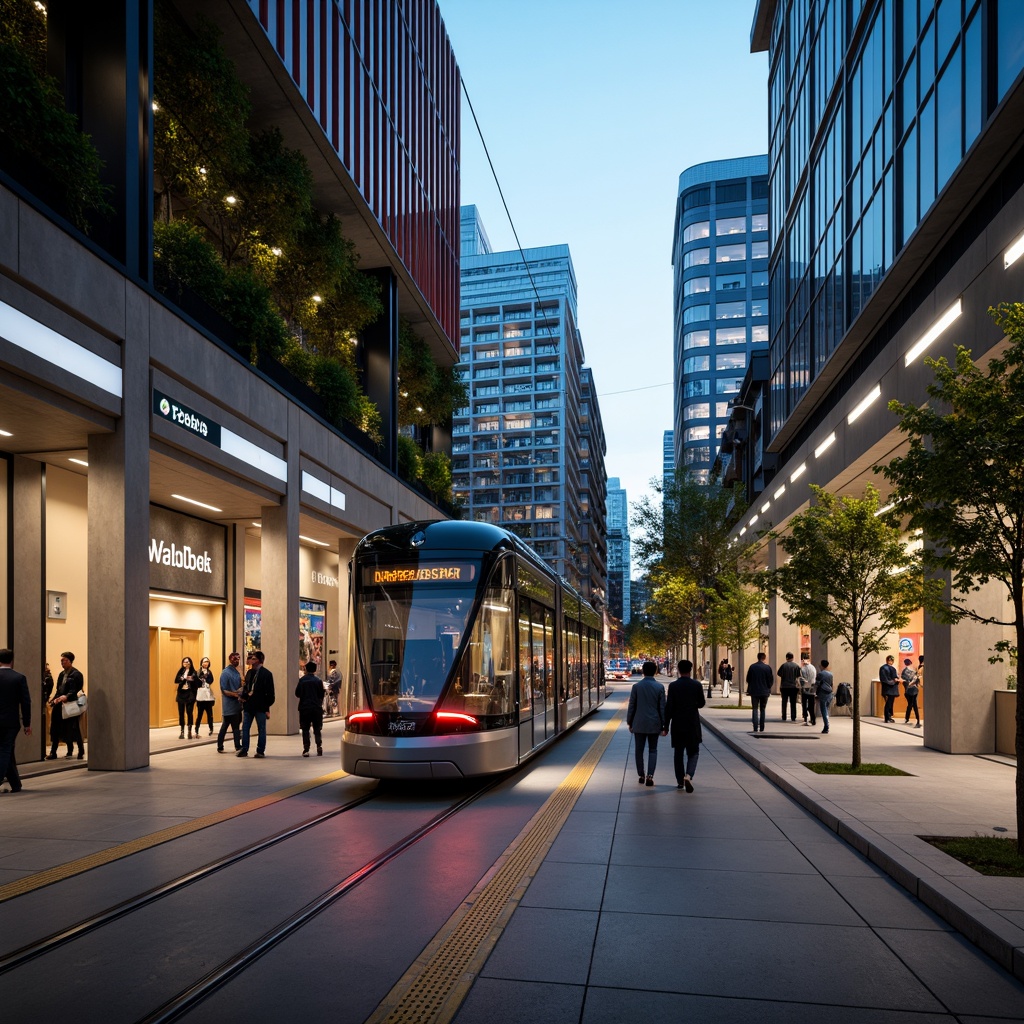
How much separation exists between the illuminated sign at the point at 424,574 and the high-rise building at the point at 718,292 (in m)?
102

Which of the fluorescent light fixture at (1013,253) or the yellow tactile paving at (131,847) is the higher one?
the fluorescent light fixture at (1013,253)

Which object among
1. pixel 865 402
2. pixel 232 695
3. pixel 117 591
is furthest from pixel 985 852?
pixel 865 402

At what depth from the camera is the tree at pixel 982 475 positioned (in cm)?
795

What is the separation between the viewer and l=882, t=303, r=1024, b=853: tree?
26.1 feet

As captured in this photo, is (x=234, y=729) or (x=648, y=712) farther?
(x=234, y=729)

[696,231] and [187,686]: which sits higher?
[696,231]

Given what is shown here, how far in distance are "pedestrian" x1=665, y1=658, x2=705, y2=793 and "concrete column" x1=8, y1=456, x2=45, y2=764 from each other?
1002 centimetres

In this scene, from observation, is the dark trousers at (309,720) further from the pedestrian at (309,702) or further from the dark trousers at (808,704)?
the dark trousers at (808,704)

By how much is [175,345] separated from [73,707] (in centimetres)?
619

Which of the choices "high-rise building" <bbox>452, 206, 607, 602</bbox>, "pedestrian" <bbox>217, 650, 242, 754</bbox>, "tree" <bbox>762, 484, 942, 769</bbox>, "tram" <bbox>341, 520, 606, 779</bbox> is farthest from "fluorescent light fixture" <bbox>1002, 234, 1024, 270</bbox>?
"high-rise building" <bbox>452, 206, 607, 602</bbox>

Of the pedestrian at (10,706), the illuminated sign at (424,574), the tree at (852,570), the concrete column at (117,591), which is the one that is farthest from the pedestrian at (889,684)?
the pedestrian at (10,706)

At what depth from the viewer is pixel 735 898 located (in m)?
6.92

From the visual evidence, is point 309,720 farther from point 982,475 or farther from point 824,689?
point 982,475

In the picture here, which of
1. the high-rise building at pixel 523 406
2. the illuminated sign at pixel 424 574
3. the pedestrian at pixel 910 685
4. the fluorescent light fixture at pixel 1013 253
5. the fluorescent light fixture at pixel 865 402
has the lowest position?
the pedestrian at pixel 910 685
